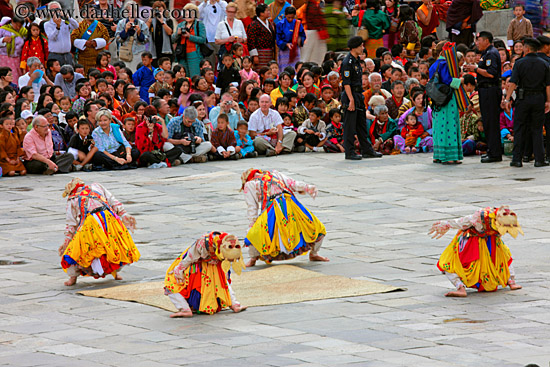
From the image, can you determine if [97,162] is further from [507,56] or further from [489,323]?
[489,323]

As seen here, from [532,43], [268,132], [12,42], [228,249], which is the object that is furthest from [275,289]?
[12,42]

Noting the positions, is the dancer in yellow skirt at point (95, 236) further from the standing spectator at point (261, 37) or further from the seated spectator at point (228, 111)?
the standing spectator at point (261, 37)

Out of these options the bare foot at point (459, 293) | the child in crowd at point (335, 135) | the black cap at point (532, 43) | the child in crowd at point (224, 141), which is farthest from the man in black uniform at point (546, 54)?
the bare foot at point (459, 293)

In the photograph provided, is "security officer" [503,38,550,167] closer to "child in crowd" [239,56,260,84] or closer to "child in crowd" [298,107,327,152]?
"child in crowd" [298,107,327,152]

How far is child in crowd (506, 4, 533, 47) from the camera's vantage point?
1922cm

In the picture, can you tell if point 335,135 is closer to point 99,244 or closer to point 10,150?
point 10,150

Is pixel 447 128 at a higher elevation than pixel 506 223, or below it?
higher

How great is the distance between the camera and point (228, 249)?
750cm

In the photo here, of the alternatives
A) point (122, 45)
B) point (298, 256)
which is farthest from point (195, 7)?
point (298, 256)

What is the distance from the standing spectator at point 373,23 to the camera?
19.6 m

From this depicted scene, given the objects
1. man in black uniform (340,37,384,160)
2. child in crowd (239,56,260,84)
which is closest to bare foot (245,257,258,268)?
man in black uniform (340,37,384,160)

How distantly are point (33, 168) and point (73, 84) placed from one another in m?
2.72

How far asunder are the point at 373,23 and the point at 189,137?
5.94 meters

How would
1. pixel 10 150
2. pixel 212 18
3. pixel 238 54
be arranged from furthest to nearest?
pixel 212 18, pixel 238 54, pixel 10 150
